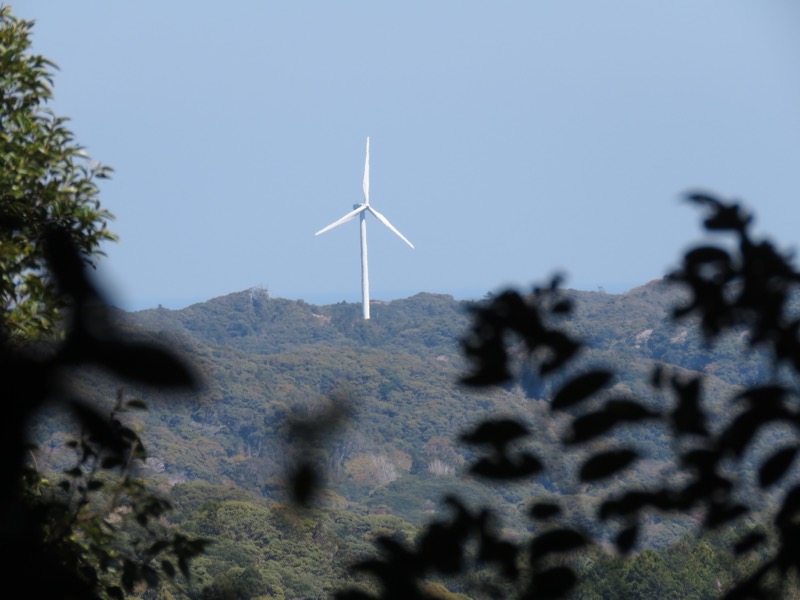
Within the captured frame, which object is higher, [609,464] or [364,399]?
[364,399]

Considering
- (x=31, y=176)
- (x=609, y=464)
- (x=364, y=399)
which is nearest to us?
(x=609, y=464)

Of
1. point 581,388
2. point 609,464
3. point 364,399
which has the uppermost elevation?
point 364,399

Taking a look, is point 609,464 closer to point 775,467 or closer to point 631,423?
point 631,423

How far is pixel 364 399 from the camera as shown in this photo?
43594 millimetres

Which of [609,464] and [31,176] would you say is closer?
[609,464]

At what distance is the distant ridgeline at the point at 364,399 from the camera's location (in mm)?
49812

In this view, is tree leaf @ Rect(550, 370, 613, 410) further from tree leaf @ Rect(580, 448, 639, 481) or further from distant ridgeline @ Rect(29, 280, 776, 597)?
distant ridgeline @ Rect(29, 280, 776, 597)

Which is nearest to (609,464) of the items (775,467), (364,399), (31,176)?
(775,467)

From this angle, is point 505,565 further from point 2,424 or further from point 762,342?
point 2,424

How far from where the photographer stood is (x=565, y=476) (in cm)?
175

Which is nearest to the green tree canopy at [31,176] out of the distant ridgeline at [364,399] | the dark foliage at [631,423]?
the dark foliage at [631,423]

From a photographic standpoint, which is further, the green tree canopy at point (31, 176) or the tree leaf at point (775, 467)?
the green tree canopy at point (31, 176)

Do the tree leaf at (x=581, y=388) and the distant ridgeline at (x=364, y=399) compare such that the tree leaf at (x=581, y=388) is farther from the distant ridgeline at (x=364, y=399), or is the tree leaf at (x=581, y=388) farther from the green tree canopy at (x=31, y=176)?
the distant ridgeline at (x=364, y=399)

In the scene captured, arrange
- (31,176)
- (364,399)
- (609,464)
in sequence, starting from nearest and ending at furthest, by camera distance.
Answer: (609,464) < (31,176) < (364,399)
